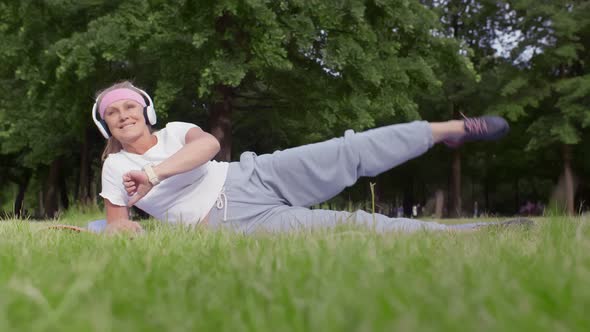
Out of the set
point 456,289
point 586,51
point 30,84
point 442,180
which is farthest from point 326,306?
point 442,180

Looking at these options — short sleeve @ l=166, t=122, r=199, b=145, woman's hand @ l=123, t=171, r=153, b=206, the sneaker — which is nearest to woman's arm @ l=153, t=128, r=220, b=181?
woman's hand @ l=123, t=171, r=153, b=206

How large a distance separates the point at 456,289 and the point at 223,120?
10912 millimetres

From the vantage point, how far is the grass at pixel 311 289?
4.06ft

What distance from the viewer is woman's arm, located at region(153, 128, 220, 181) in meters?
3.83

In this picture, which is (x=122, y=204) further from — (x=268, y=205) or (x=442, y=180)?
(x=442, y=180)

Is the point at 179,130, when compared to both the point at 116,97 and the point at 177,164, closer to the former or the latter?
the point at 116,97

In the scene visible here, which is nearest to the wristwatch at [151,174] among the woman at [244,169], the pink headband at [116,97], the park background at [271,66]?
the woman at [244,169]

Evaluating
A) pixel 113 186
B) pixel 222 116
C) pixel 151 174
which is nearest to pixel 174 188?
pixel 113 186

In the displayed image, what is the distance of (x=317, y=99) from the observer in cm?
1173

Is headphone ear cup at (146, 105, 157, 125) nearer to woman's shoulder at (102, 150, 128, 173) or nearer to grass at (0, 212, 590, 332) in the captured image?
woman's shoulder at (102, 150, 128, 173)

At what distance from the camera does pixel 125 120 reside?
4516 mm

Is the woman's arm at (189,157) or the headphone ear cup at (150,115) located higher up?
the headphone ear cup at (150,115)

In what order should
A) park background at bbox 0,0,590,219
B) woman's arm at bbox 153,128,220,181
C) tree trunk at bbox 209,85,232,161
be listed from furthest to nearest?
tree trunk at bbox 209,85,232,161 → park background at bbox 0,0,590,219 → woman's arm at bbox 153,128,220,181

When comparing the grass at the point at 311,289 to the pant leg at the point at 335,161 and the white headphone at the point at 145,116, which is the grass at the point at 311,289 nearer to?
the pant leg at the point at 335,161
